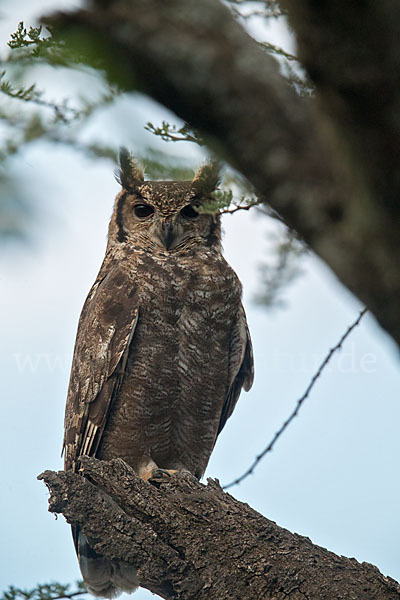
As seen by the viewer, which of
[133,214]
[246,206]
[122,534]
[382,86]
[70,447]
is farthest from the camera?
[133,214]

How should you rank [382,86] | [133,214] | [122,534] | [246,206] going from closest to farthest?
[382,86] < [246,206] < [122,534] < [133,214]

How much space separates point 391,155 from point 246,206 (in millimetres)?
1732

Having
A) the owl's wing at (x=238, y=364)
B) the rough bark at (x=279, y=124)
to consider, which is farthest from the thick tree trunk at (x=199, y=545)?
the rough bark at (x=279, y=124)

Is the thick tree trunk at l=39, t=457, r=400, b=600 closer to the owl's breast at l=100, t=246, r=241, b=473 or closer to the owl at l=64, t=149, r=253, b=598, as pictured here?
the owl at l=64, t=149, r=253, b=598

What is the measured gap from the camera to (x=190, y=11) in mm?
884

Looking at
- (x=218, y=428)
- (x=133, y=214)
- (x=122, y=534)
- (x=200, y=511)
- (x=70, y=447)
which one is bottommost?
(x=122, y=534)

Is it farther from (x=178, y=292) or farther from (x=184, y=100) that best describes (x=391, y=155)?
(x=178, y=292)

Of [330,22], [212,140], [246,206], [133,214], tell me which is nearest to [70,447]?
[133,214]

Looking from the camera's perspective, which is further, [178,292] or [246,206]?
[178,292]

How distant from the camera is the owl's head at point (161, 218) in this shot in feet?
13.7

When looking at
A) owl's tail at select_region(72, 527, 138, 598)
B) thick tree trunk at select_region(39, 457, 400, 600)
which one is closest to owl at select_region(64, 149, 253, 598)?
owl's tail at select_region(72, 527, 138, 598)

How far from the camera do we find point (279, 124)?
36.0 inches

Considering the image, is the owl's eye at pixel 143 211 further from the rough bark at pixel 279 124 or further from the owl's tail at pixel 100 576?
the rough bark at pixel 279 124

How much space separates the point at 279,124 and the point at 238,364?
3.32 meters
